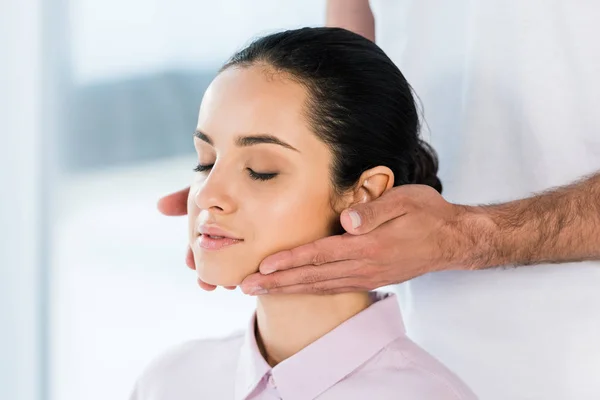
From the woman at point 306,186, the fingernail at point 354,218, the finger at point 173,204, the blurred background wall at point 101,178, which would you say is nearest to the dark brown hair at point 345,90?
the woman at point 306,186

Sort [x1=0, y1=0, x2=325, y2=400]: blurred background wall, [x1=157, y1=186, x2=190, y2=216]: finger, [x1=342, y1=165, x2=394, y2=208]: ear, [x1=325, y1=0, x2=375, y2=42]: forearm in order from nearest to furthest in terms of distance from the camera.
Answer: [x1=342, y1=165, x2=394, y2=208]: ear, [x1=157, y1=186, x2=190, y2=216]: finger, [x1=325, y1=0, x2=375, y2=42]: forearm, [x1=0, y1=0, x2=325, y2=400]: blurred background wall

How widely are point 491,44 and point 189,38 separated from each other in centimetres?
83

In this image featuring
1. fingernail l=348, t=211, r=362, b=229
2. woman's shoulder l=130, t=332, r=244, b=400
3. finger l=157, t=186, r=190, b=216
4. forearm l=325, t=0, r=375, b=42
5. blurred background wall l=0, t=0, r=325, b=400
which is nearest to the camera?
fingernail l=348, t=211, r=362, b=229

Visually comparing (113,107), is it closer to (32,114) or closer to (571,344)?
(32,114)

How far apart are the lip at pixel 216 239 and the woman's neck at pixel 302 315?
147 mm

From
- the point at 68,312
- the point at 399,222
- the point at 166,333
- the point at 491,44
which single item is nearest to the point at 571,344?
the point at 399,222

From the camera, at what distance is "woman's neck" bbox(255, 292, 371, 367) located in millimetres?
1437

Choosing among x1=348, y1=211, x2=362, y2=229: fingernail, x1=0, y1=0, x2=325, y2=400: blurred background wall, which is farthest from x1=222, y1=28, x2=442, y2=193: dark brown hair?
x1=0, y1=0, x2=325, y2=400: blurred background wall

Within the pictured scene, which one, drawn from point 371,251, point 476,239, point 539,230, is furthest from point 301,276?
point 539,230

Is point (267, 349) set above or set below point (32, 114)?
below

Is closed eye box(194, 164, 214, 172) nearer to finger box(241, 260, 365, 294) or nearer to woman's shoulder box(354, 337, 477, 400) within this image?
finger box(241, 260, 365, 294)

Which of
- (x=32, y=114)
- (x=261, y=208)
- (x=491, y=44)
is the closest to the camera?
(x=261, y=208)

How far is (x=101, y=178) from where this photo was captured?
7.36ft

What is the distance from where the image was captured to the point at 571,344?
1.57 metres
